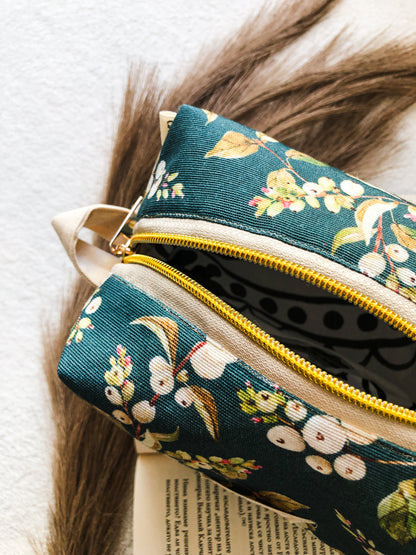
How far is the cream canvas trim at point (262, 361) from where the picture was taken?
39cm

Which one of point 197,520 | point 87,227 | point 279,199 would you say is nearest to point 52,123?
point 87,227

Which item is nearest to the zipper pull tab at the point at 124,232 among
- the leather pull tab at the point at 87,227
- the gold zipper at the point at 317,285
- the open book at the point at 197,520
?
the leather pull tab at the point at 87,227

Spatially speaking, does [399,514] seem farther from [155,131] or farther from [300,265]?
[155,131]

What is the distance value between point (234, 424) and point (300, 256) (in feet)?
0.47

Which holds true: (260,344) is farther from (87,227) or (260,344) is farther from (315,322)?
(87,227)

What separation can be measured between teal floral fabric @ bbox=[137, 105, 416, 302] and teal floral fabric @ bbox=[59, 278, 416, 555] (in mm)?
30

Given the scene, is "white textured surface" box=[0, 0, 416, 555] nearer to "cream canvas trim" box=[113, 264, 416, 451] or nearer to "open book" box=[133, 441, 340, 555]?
"open book" box=[133, 441, 340, 555]

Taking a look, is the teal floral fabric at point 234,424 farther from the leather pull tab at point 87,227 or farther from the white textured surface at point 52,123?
the white textured surface at point 52,123

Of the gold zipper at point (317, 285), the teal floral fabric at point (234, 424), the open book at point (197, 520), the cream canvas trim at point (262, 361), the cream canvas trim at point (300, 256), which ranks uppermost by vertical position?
the cream canvas trim at point (300, 256)

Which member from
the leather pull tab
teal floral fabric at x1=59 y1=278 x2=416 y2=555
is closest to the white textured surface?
the leather pull tab

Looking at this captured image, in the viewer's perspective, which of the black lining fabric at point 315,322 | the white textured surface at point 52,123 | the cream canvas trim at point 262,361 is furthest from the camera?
the white textured surface at point 52,123

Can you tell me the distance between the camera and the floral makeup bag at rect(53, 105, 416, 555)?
40cm

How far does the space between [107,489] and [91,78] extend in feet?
1.76

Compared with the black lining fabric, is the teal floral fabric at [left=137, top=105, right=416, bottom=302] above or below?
above
